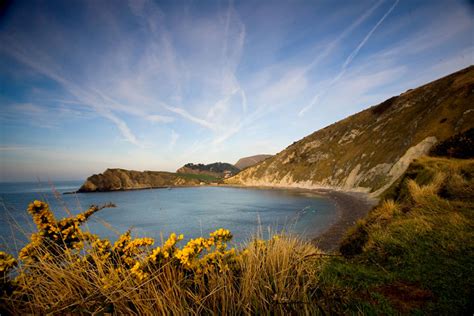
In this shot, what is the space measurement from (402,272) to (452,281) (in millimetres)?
820

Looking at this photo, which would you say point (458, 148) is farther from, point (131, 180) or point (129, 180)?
point (131, 180)

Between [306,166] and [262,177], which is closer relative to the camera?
[306,166]

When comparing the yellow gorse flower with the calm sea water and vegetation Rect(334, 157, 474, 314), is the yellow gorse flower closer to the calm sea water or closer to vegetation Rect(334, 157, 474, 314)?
the calm sea water

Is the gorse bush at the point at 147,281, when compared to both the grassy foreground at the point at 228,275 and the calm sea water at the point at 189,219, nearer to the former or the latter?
the grassy foreground at the point at 228,275

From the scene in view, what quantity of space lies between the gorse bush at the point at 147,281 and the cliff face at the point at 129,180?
107m

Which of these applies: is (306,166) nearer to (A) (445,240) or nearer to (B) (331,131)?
(B) (331,131)

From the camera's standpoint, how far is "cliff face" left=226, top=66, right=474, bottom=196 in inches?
1428

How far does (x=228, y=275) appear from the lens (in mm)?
3146

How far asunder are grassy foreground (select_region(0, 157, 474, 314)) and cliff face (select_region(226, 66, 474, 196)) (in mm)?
35399

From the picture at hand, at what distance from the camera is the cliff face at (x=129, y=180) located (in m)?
118

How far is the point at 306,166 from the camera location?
277 feet

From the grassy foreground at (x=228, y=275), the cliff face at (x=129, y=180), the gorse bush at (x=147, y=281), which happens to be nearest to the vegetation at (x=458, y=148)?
the grassy foreground at (x=228, y=275)

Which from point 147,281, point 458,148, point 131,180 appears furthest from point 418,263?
point 131,180

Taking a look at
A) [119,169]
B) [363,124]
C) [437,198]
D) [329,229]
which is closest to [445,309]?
[437,198]
